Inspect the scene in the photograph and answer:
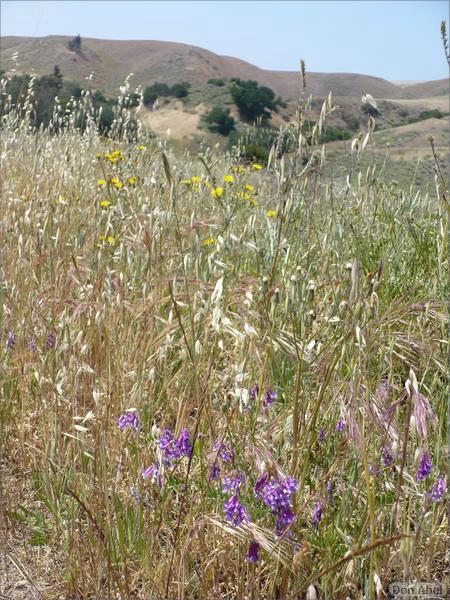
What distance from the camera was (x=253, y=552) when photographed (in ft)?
4.25

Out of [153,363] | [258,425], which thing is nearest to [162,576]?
[258,425]

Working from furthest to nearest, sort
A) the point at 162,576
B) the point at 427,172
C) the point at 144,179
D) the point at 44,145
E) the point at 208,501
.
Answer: the point at 427,172 < the point at 44,145 < the point at 144,179 < the point at 208,501 < the point at 162,576

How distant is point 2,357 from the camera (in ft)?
7.16

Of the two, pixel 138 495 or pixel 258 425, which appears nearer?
pixel 138 495

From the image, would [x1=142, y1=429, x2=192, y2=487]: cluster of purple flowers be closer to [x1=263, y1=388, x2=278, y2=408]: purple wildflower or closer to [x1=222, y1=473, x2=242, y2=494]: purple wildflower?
[x1=222, y1=473, x2=242, y2=494]: purple wildflower

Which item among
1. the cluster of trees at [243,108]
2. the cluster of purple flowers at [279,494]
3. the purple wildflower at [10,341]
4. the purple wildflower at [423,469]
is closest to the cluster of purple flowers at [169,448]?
the cluster of purple flowers at [279,494]

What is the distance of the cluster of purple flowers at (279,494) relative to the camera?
1283mm

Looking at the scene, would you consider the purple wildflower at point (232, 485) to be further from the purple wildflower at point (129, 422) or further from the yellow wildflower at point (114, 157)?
the yellow wildflower at point (114, 157)

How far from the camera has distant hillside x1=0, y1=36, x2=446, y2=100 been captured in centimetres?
3556

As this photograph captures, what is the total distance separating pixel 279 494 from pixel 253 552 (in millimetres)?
128

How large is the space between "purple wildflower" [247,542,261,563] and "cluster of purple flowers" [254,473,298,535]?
0.06 metres

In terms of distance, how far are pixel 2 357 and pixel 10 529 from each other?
2.20ft

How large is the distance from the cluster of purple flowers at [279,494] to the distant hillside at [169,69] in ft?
99.8

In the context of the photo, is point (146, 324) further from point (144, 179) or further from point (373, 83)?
point (373, 83)
